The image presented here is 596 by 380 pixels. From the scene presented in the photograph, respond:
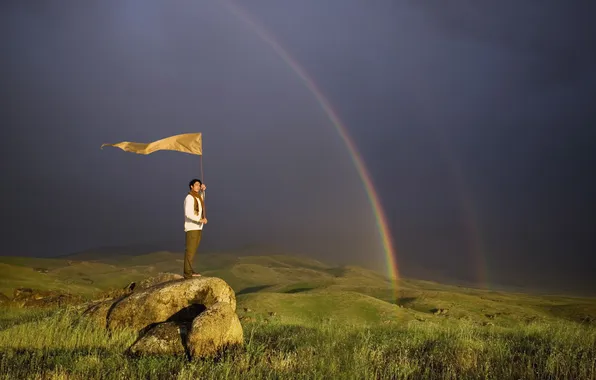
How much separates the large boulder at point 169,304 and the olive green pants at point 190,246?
122 centimetres

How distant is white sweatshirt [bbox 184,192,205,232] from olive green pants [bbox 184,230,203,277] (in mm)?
176

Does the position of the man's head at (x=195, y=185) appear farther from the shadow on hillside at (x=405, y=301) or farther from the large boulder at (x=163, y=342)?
the shadow on hillside at (x=405, y=301)

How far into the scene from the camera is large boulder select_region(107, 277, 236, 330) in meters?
12.8

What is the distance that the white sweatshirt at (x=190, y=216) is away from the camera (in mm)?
13812

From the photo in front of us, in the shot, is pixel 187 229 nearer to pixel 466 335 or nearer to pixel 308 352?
pixel 308 352

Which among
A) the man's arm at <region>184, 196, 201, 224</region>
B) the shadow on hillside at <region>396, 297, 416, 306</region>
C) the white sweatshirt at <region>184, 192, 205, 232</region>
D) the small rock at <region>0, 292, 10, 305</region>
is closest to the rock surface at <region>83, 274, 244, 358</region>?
the white sweatshirt at <region>184, 192, 205, 232</region>

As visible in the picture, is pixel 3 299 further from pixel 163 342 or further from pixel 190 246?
pixel 163 342

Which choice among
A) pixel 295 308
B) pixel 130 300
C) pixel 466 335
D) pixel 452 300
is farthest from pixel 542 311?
pixel 130 300

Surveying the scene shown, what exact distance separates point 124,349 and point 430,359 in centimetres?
747

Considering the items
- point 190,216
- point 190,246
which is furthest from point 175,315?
point 190,216

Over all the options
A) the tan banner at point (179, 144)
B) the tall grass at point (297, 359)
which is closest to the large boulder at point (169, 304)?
the tall grass at point (297, 359)

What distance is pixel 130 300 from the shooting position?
1323 centimetres

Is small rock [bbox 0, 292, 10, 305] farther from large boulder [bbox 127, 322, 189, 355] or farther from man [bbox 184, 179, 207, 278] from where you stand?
large boulder [bbox 127, 322, 189, 355]

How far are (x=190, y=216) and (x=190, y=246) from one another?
107cm
